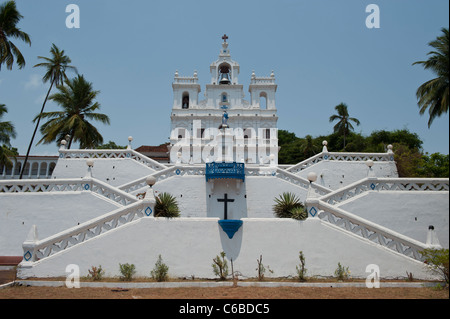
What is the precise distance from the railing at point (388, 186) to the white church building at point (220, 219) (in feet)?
0.16

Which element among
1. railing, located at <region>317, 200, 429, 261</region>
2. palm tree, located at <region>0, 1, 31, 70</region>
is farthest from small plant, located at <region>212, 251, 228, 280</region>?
palm tree, located at <region>0, 1, 31, 70</region>

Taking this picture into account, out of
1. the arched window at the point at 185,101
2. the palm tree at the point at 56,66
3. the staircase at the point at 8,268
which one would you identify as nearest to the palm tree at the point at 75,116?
the palm tree at the point at 56,66

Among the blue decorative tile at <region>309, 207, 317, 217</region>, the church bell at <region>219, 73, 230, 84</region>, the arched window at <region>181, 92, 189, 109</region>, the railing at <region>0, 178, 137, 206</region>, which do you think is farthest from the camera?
the arched window at <region>181, 92, 189, 109</region>

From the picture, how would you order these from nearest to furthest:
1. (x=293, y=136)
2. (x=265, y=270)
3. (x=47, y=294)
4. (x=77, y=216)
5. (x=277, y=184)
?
(x=47, y=294)
(x=265, y=270)
(x=77, y=216)
(x=277, y=184)
(x=293, y=136)

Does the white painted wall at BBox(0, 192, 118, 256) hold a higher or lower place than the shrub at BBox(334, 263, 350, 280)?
higher

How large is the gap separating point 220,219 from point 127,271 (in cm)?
365

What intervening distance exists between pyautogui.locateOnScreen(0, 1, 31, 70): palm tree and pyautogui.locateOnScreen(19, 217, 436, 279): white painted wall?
64.6 feet

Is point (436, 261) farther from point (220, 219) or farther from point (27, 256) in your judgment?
point (27, 256)

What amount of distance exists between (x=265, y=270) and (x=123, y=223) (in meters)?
5.49

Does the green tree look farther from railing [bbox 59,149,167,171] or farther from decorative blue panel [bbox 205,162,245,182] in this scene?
railing [bbox 59,149,167,171]

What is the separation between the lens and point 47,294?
9914 millimetres

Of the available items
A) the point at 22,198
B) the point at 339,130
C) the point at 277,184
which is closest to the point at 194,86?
the point at 339,130

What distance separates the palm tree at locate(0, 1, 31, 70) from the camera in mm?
24914
